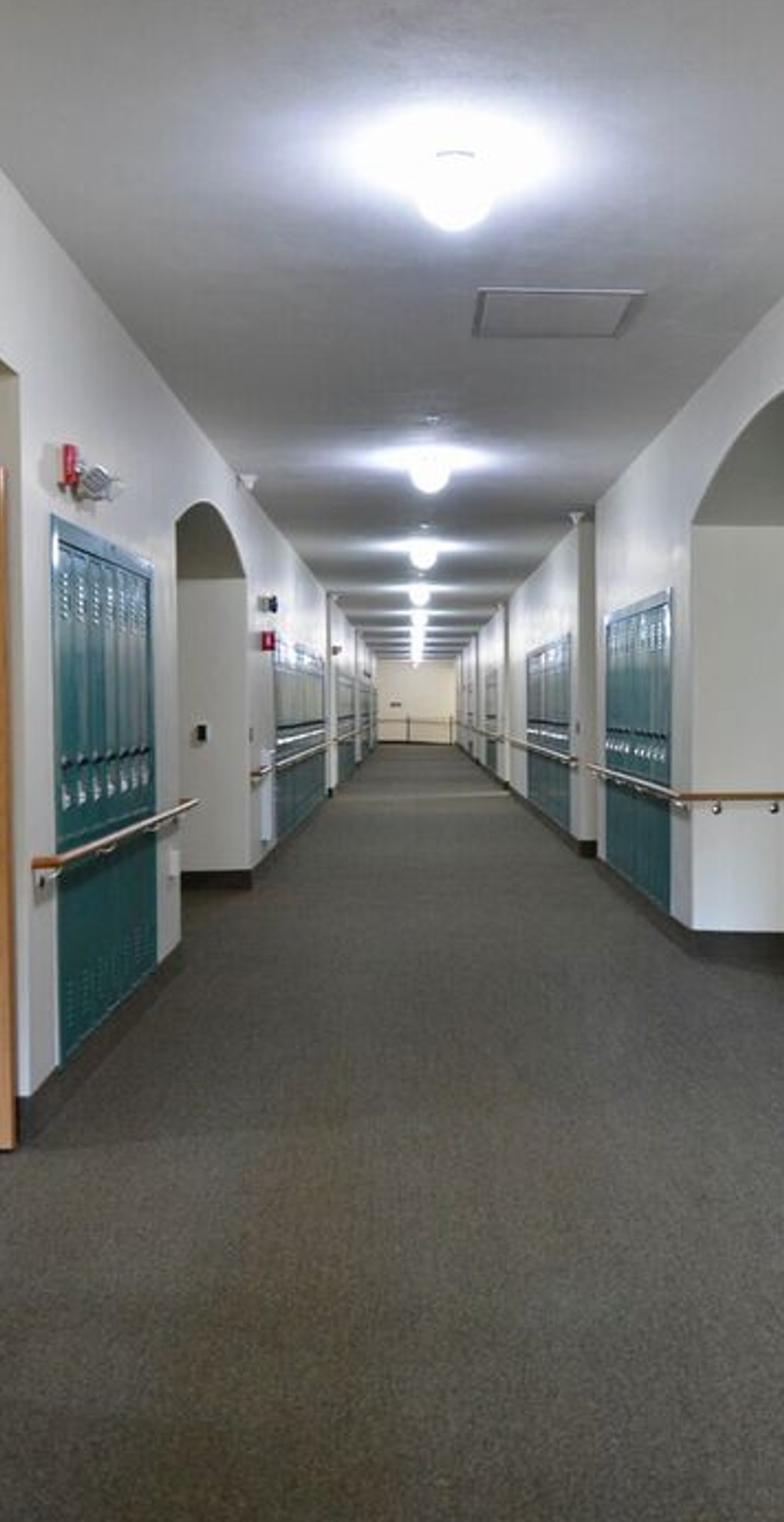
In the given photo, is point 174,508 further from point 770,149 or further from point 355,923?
point 770,149

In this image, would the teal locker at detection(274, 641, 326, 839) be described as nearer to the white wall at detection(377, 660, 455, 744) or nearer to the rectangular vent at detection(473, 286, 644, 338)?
the rectangular vent at detection(473, 286, 644, 338)

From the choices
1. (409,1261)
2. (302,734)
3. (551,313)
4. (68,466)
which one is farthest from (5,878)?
(302,734)

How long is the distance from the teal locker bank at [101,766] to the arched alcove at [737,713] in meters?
2.79

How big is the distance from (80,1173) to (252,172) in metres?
2.96

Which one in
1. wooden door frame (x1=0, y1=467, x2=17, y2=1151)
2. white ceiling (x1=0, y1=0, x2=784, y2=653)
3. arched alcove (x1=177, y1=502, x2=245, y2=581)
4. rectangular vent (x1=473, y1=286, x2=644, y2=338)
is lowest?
wooden door frame (x1=0, y1=467, x2=17, y2=1151)

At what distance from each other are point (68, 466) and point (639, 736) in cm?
468

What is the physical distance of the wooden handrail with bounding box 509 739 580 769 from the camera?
36.4ft

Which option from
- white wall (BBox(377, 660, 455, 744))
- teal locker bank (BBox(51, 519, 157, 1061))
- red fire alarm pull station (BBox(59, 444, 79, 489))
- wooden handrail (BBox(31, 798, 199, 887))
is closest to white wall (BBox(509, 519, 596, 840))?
wooden handrail (BBox(31, 798, 199, 887))

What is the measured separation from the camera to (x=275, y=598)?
10586 mm

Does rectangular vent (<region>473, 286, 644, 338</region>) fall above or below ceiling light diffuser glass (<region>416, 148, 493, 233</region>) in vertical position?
above

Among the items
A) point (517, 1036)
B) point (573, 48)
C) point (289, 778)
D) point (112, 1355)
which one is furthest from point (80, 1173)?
point (289, 778)

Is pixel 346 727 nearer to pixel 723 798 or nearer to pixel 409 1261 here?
pixel 723 798

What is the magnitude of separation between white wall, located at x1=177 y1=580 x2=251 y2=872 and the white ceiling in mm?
1889

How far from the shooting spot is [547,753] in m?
12.9
